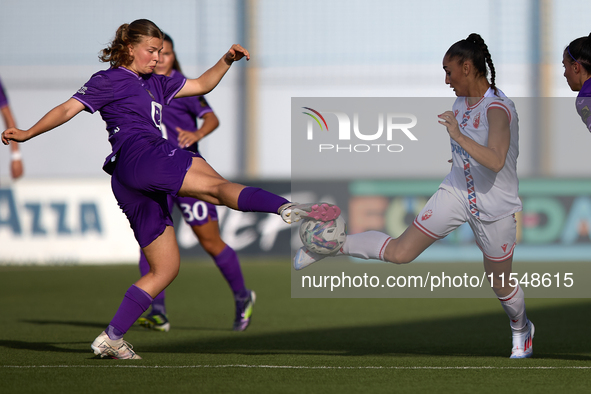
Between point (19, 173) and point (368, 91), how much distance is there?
861 centimetres

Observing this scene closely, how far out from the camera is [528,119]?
565 inches

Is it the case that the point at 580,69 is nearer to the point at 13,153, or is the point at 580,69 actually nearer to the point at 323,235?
the point at 323,235

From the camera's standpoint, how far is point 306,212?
11.6 feet

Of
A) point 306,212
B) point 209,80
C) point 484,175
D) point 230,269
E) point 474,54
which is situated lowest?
point 230,269

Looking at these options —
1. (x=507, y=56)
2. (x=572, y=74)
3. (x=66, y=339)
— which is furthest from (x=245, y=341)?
(x=507, y=56)

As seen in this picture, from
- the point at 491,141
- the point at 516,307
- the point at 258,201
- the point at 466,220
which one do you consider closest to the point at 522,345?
the point at 516,307

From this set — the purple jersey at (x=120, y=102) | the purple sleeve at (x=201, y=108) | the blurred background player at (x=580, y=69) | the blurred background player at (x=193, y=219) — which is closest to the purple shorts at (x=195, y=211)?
the blurred background player at (x=193, y=219)

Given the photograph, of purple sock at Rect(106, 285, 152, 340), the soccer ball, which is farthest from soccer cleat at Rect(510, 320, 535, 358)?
purple sock at Rect(106, 285, 152, 340)

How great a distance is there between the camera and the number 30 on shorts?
17.5ft

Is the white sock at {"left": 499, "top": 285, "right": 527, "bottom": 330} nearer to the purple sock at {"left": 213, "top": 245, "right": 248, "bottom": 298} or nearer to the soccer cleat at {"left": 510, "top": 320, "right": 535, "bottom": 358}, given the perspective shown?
the soccer cleat at {"left": 510, "top": 320, "right": 535, "bottom": 358}

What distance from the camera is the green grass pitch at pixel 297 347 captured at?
3.35 metres

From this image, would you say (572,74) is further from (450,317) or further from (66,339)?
(66,339)

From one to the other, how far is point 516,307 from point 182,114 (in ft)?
8.96

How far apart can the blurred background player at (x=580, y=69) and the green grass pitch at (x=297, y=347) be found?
1.19 m
